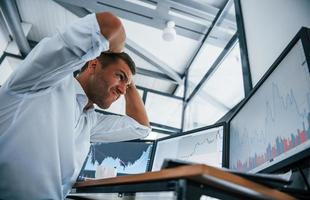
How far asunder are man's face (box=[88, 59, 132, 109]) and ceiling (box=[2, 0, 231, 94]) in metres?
1.57

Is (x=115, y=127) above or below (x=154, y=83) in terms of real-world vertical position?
below

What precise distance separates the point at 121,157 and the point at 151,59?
2077mm

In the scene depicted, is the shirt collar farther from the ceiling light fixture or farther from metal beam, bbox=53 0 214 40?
metal beam, bbox=53 0 214 40

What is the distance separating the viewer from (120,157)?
171 cm

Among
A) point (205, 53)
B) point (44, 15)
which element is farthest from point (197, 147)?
point (44, 15)

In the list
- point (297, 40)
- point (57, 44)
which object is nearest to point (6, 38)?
point (57, 44)

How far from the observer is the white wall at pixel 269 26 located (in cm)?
113

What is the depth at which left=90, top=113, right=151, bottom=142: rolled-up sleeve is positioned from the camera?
1.42m

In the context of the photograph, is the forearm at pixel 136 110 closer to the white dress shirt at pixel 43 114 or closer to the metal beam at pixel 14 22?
the white dress shirt at pixel 43 114

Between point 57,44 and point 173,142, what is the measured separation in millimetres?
1011

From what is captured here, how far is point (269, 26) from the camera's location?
1366 mm

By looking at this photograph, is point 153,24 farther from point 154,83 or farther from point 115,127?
point 115,127

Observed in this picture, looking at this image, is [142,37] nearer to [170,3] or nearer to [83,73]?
[170,3]

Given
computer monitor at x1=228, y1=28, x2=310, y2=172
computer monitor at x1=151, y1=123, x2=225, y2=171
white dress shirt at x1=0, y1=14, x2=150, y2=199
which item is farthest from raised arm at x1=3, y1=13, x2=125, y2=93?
computer monitor at x1=151, y1=123, x2=225, y2=171
